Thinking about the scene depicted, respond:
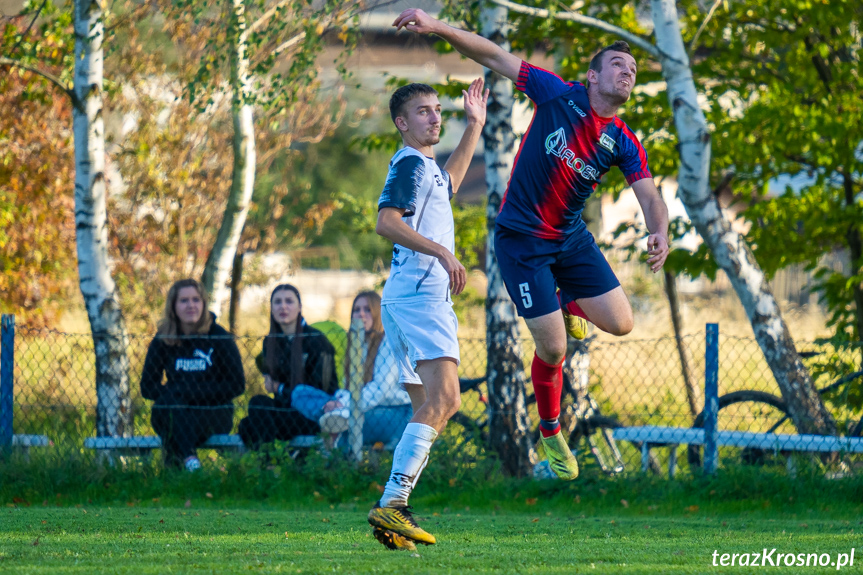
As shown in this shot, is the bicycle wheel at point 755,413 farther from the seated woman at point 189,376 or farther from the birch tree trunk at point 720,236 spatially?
the seated woman at point 189,376

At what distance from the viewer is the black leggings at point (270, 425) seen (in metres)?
7.89

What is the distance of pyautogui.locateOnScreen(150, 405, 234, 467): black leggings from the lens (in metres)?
7.88

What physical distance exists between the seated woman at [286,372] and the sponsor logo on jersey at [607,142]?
11.3ft

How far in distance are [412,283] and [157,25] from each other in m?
10.1

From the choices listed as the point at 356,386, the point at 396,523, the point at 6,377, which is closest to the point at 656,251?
the point at 396,523

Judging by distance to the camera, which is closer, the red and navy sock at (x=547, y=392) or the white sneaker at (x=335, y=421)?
the red and navy sock at (x=547, y=392)

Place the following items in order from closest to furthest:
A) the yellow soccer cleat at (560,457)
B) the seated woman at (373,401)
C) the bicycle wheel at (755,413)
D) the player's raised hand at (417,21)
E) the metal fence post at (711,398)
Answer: the player's raised hand at (417,21)
the yellow soccer cleat at (560,457)
the metal fence post at (711,398)
the seated woman at (373,401)
the bicycle wheel at (755,413)

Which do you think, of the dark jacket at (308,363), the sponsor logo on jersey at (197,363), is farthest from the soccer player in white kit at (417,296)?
the sponsor logo on jersey at (197,363)

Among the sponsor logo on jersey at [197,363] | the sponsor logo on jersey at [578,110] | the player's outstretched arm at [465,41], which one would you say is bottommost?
the sponsor logo on jersey at [197,363]

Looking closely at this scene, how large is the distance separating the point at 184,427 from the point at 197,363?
21.3 inches

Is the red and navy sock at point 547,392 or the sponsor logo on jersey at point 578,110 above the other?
the sponsor logo on jersey at point 578,110

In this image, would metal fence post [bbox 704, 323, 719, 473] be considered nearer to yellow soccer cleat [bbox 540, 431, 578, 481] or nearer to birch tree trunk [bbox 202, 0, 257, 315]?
yellow soccer cleat [bbox 540, 431, 578, 481]

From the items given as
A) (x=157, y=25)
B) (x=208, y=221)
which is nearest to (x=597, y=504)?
(x=208, y=221)

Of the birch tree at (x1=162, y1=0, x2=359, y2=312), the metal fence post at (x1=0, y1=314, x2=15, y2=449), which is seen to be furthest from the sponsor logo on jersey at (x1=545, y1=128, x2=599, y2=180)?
the metal fence post at (x1=0, y1=314, x2=15, y2=449)
